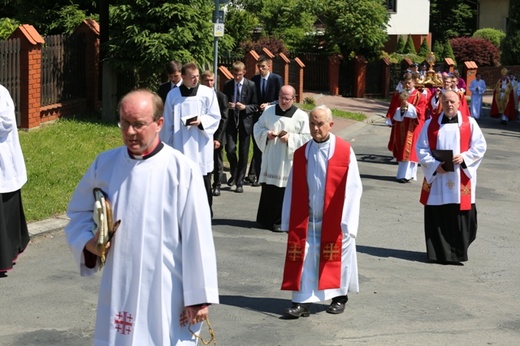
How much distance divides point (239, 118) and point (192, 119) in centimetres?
393

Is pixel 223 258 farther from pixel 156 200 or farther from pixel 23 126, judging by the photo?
pixel 23 126

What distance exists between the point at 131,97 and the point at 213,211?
29.0ft

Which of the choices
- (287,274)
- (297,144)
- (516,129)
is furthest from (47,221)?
(516,129)

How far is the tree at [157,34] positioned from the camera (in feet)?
70.3

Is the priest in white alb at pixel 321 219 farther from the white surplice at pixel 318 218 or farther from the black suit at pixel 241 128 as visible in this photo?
the black suit at pixel 241 128

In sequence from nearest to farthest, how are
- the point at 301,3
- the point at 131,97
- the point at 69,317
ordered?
the point at 131,97
the point at 69,317
the point at 301,3

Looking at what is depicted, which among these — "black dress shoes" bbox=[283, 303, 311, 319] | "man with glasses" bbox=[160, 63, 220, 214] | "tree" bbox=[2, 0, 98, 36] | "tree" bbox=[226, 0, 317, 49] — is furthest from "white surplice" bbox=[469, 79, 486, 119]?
"black dress shoes" bbox=[283, 303, 311, 319]

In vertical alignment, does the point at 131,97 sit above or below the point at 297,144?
above

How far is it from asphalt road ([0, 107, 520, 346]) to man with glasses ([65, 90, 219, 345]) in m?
2.73

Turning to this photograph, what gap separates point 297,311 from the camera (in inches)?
353

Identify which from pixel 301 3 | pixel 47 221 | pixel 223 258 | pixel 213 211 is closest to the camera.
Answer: pixel 223 258

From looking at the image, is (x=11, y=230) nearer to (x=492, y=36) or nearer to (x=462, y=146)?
(x=462, y=146)

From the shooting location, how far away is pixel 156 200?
548cm

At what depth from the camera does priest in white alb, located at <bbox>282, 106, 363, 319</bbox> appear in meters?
8.99
